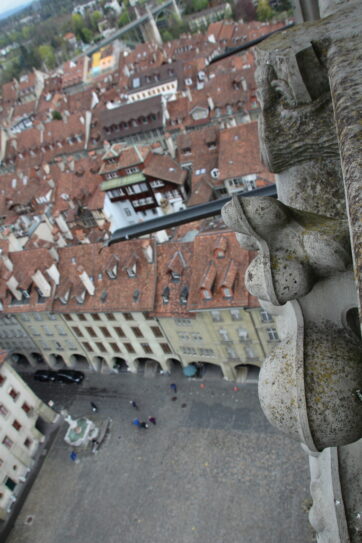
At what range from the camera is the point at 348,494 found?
15.0 ft

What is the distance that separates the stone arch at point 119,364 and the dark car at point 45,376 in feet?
19.8

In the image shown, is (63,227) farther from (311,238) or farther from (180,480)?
(311,238)

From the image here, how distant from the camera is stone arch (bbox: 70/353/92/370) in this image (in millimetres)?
39875

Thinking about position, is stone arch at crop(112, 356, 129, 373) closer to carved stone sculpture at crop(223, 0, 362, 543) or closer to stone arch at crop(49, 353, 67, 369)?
stone arch at crop(49, 353, 67, 369)

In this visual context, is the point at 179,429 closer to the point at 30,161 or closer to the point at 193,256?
the point at 193,256

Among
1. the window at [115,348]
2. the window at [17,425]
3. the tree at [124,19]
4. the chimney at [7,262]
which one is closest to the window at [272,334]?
the window at [115,348]

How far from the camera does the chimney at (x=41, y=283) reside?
34750 millimetres

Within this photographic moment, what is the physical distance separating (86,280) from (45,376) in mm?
12387

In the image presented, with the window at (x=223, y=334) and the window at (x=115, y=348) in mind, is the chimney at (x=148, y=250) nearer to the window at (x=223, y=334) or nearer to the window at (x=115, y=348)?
the window at (x=223, y=334)

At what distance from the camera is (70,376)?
126ft

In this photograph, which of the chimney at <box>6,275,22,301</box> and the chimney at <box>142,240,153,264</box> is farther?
the chimney at <box>6,275,22,301</box>

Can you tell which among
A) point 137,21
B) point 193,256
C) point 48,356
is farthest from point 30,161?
point 137,21

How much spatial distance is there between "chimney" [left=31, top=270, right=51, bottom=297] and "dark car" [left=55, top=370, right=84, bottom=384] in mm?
8128

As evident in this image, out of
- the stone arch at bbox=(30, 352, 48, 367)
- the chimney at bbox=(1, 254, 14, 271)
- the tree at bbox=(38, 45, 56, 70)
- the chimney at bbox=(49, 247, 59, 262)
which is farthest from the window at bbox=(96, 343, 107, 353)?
the tree at bbox=(38, 45, 56, 70)
